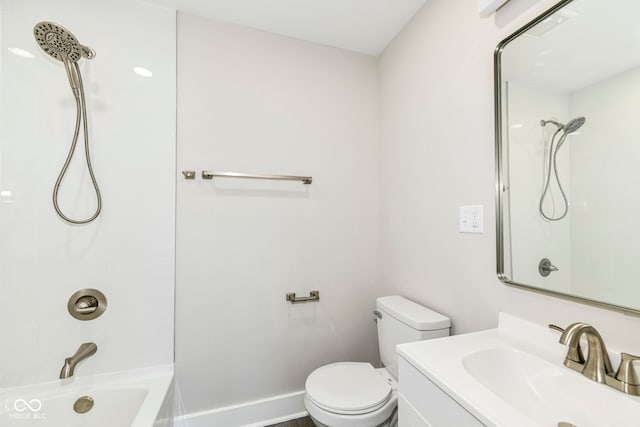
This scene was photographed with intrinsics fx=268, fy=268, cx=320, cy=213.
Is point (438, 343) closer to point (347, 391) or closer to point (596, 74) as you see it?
point (347, 391)

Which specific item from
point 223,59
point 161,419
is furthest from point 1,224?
point 223,59

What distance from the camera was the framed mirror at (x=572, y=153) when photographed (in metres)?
0.72

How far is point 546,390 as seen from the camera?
764mm

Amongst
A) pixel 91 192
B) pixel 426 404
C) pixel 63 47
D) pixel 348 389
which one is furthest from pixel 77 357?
pixel 426 404

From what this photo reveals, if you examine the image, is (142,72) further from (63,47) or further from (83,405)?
(83,405)

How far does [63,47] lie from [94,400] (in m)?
1.67

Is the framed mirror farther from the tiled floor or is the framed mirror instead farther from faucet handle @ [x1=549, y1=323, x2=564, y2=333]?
the tiled floor

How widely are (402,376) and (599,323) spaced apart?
584 millimetres

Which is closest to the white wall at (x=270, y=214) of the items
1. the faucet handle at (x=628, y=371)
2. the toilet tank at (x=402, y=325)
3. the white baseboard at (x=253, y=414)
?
the white baseboard at (x=253, y=414)

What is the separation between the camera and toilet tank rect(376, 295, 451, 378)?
1.21 m

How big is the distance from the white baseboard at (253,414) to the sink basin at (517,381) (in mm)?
1156

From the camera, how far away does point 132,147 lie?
1453 millimetres

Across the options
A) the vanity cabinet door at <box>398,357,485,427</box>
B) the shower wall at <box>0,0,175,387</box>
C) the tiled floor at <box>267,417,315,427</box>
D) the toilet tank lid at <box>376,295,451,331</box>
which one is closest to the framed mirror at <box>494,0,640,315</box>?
the toilet tank lid at <box>376,295,451,331</box>

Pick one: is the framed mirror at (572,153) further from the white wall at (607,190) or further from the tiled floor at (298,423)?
the tiled floor at (298,423)
